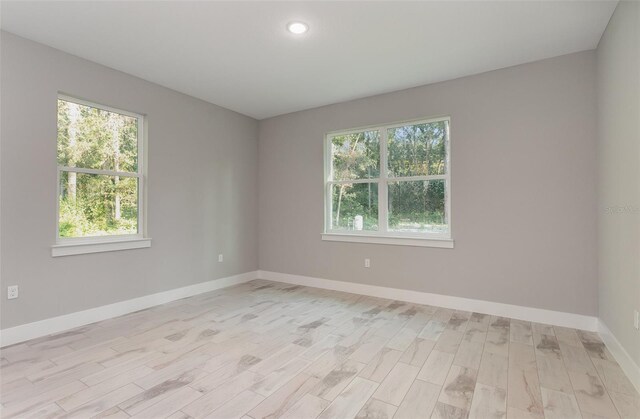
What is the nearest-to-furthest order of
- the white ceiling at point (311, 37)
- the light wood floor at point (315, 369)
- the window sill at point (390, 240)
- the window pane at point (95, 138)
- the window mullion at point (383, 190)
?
the light wood floor at point (315, 369), the white ceiling at point (311, 37), the window pane at point (95, 138), the window sill at point (390, 240), the window mullion at point (383, 190)

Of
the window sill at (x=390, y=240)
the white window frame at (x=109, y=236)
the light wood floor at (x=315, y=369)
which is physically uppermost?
the white window frame at (x=109, y=236)

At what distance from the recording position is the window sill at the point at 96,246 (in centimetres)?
299

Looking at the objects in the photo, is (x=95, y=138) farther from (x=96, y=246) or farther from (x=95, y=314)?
(x=95, y=314)

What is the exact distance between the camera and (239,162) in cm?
497

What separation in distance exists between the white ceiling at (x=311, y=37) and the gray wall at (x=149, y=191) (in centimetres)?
25

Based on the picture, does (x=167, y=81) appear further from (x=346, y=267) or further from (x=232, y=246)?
(x=346, y=267)

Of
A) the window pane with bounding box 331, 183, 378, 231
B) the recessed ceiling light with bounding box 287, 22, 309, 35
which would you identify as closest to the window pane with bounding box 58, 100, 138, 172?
the recessed ceiling light with bounding box 287, 22, 309, 35

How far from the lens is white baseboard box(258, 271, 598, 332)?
3.05 meters

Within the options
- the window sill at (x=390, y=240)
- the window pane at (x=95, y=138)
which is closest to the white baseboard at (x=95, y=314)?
the window pane at (x=95, y=138)

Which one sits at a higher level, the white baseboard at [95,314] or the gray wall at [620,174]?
the gray wall at [620,174]

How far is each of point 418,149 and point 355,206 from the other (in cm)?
114

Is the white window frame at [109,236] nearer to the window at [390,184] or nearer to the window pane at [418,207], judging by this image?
the window at [390,184]

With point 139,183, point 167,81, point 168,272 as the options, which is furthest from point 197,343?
point 167,81

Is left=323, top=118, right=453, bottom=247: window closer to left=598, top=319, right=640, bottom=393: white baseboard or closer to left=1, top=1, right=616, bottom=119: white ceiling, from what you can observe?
left=1, top=1, right=616, bottom=119: white ceiling
